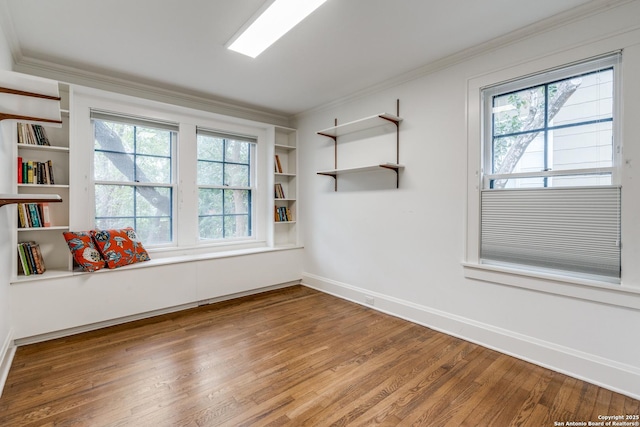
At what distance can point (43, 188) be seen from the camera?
284 centimetres

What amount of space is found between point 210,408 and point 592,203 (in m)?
2.80

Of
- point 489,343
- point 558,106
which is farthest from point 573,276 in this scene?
point 558,106

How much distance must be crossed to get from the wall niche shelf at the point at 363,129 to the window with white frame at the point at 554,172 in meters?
0.85

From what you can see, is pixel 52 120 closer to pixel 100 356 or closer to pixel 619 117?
pixel 100 356

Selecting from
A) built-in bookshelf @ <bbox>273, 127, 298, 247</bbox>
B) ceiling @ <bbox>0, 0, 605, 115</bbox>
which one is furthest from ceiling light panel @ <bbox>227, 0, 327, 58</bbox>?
built-in bookshelf @ <bbox>273, 127, 298, 247</bbox>

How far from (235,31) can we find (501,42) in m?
2.12

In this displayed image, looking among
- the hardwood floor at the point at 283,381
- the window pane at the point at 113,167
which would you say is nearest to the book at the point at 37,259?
the hardwood floor at the point at 283,381

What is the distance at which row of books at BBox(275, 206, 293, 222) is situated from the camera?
443 cm

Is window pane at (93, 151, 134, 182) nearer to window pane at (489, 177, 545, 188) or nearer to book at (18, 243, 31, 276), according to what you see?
book at (18, 243, 31, 276)

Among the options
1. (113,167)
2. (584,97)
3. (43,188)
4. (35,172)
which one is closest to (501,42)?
(584,97)

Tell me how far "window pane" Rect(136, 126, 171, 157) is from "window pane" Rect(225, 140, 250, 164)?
29.4 inches

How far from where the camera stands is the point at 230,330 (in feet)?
9.36

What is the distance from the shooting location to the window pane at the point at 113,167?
10.5 ft

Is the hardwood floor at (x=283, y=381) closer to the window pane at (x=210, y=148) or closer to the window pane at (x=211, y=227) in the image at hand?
the window pane at (x=211, y=227)
